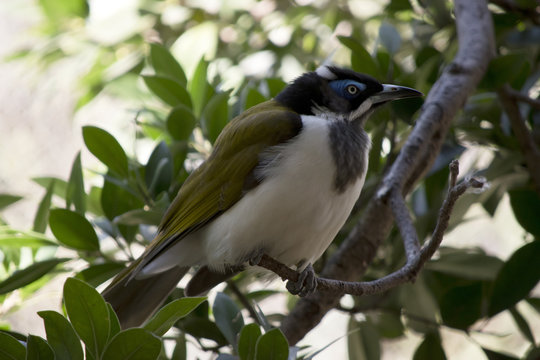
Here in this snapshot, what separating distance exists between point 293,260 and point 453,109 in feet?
2.73

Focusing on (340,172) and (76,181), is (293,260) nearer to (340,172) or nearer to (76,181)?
(340,172)

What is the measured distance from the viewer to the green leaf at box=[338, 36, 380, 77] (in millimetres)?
2510

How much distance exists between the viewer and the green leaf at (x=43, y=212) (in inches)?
92.0

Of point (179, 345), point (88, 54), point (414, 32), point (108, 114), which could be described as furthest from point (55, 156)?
point (179, 345)

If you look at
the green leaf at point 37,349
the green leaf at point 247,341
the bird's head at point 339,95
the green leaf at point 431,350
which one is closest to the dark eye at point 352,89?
the bird's head at point 339,95

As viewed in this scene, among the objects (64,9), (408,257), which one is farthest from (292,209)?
(64,9)

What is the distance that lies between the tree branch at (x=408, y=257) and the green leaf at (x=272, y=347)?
30cm

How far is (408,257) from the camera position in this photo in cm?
195

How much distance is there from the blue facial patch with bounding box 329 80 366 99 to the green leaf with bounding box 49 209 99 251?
0.98 metres

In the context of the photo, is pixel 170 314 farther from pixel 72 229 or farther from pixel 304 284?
pixel 72 229

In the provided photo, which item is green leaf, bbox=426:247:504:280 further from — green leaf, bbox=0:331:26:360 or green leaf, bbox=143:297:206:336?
green leaf, bbox=0:331:26:360

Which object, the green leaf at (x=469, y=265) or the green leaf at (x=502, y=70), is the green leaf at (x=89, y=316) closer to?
the green leaf at (x=469, y=265)

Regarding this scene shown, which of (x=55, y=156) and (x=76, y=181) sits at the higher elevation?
(x=76, y=181)

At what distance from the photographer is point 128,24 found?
346 cm
